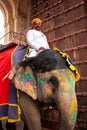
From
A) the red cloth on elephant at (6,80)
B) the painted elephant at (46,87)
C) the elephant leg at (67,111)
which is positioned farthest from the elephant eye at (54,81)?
the red cloth on elephant at (6,80)

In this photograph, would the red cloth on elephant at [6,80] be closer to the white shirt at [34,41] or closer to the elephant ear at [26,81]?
the white shirt at [34,41]

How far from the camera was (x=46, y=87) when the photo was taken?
9.94 feet

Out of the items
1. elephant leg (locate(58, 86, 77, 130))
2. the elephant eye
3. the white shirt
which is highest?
the white shirt

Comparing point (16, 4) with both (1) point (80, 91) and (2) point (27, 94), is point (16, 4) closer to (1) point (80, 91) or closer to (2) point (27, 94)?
(1) point (80, 91)

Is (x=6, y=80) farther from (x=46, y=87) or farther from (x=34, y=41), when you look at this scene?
(x=46, y=87)

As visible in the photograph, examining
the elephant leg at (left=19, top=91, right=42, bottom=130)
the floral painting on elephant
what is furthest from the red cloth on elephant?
the elephant leg at (left=19, top=91, right=42, bottom=130)

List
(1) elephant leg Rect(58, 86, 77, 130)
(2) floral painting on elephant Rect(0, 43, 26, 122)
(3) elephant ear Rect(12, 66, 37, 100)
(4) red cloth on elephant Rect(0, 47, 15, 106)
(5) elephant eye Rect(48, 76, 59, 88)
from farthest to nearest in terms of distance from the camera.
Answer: (4) red cloth on elephant Rect(0, 47, 15, 106) → (2) floral painting on elephant Rect(0, 43, 26, 122) → (3) elephant ear Rect(12, 66, 37, 100) → (5) elephant eye Rect(48, 76, 59, 88) → (1) elephant leg Rect(58, 86, 77, 130)

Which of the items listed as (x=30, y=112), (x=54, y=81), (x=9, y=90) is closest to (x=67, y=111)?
(x=54, y=81)

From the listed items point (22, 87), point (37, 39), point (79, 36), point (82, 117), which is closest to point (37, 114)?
point (22, 87)

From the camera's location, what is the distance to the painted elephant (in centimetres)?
282

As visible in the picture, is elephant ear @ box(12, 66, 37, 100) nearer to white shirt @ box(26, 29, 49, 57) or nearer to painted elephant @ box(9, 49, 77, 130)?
painted elephant @ box(9, 49, 77, 130)

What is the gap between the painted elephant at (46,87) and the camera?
2.82 metres

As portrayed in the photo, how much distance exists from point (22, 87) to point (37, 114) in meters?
0.36

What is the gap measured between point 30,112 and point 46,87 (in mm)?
407
